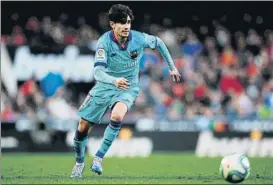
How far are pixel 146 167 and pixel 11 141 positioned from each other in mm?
6456

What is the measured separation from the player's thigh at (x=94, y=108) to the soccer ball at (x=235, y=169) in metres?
1.91

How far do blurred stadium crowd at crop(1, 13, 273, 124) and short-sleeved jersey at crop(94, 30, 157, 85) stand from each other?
8.48m

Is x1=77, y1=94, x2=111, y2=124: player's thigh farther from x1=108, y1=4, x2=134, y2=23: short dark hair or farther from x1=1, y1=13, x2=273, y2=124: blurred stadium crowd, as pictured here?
x1=1, y1=13, x2=273, y2=124: blurred stadium crowd

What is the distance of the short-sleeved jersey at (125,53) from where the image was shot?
10418mm

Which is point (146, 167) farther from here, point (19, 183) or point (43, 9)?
A: point (43, 9)

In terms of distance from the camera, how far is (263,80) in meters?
21.0

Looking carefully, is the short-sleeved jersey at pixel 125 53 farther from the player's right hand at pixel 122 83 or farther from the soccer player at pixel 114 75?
the player's right hand at pixel 122 83

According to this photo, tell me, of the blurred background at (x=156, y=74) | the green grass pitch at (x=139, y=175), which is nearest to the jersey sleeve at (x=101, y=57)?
the green grass pitch at (x=139, y=175)

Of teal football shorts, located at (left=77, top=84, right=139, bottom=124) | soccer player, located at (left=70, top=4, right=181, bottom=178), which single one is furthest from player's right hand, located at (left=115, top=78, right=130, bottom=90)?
teal football shorts, located at (left=77, top=84, right=139, bottom=124)

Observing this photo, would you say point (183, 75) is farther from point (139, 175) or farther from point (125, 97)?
point (125, 97)

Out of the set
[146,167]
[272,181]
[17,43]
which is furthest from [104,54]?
[17,43]

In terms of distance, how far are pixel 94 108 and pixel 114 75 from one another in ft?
1.79

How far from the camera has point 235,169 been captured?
9.63m

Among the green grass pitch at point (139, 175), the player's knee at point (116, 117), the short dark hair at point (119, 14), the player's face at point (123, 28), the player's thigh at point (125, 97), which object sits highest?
the short dark hair at point (119, 14)
